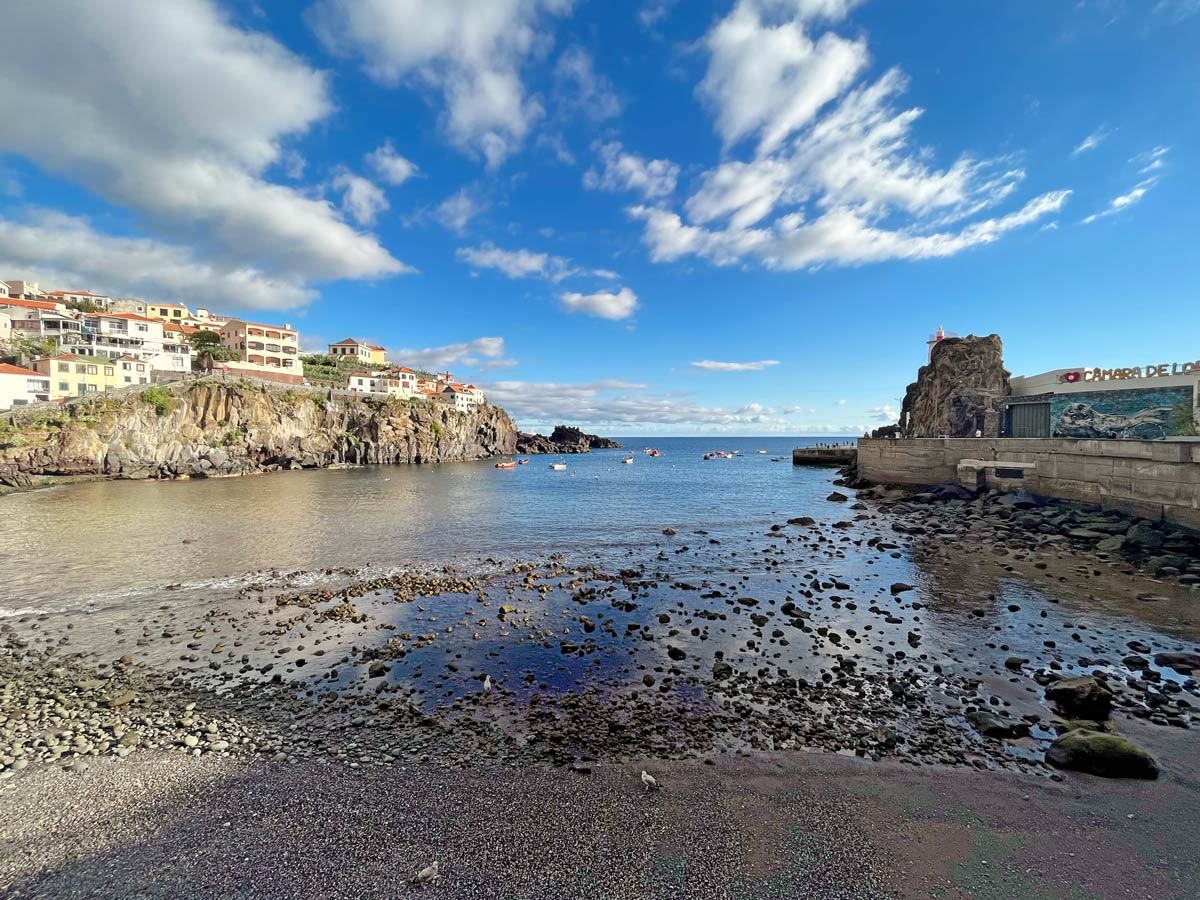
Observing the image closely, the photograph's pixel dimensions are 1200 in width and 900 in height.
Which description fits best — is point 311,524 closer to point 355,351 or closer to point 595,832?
point 595,832

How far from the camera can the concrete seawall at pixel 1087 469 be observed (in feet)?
83.1

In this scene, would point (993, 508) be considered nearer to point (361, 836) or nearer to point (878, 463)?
point (878, 463)

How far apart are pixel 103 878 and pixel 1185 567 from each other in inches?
1379

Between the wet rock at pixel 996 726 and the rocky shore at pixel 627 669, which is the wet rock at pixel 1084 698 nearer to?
the rocky shore at pixel 627 669

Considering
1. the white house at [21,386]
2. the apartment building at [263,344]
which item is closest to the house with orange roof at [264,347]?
the apartment building at [263,344]

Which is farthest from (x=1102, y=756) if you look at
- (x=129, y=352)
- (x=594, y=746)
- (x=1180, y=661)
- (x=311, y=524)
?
(x=129, y=352)

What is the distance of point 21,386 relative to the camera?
6644 cm

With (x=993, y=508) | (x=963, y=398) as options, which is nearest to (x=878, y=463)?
(x=993, y=508)

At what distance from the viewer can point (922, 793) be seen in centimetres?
842

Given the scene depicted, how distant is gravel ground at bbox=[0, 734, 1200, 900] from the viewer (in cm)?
659

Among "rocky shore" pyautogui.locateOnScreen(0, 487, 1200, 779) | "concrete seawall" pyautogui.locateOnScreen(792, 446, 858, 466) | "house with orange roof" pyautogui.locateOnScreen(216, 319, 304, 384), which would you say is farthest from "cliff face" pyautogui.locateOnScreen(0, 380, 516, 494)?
"concrete seawall" pyautogui.locateOnScreen(792, 446, 858, 466)

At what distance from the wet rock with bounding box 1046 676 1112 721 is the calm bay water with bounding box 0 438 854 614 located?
59.5 ft

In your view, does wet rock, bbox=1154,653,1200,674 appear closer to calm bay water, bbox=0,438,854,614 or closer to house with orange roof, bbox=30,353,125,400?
calm bay water, bbox=0,438,854,614

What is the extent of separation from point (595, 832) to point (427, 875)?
7.92ft
